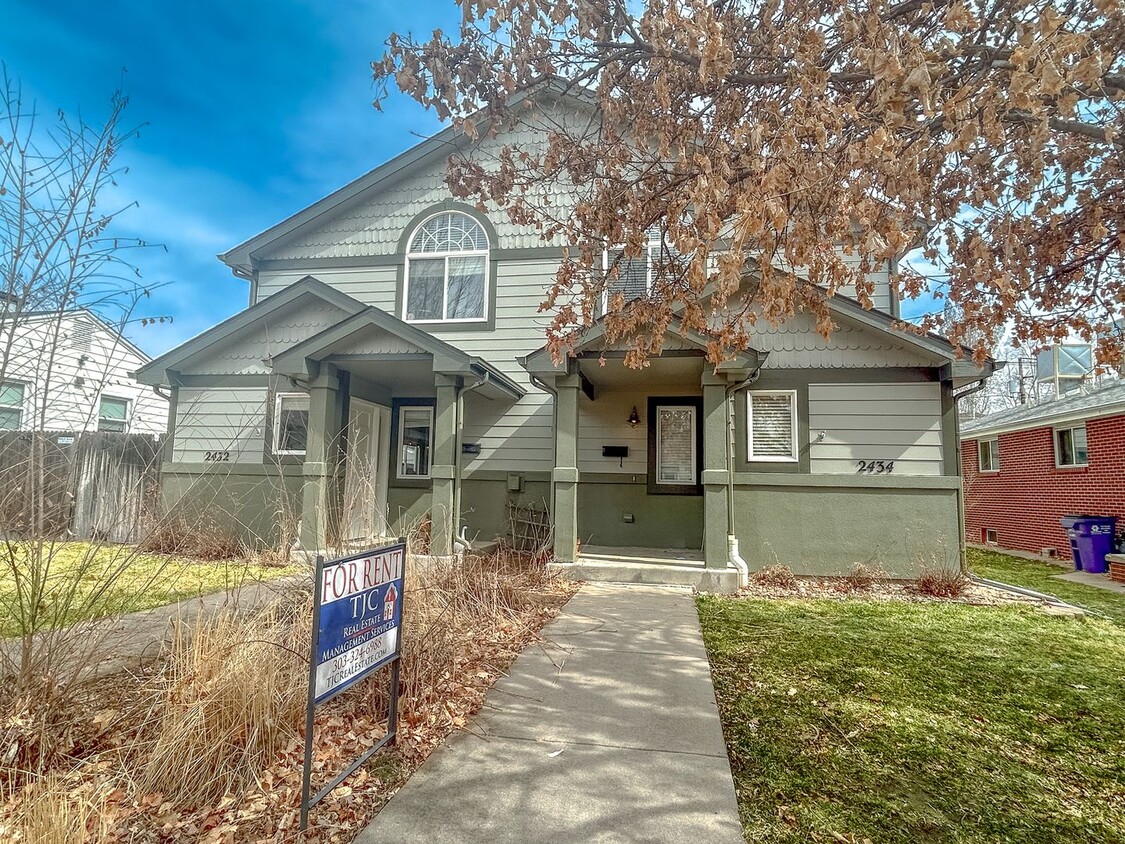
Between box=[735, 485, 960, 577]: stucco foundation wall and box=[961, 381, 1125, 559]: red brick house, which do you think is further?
box=[961, 381, 1125, 559]: red brick house

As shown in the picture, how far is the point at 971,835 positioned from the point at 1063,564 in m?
12.7

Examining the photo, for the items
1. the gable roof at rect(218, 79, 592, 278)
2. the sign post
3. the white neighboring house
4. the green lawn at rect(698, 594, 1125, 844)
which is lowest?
the green lawn at rect(698, 594, 1125, 844)

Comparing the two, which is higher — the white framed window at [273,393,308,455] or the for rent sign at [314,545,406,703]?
the white framed window at [273,393,308,455]

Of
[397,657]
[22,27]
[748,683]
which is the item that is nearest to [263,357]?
[22,27]

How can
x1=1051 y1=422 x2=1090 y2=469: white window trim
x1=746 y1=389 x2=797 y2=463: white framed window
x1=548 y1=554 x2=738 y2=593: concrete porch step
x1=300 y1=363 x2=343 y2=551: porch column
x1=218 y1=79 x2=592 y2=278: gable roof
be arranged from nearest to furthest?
1. x1=548 y1=554 x2=738 y2=593: concrete porch step
2. x1=300 y1=363 x2=343 y2=551: porch column
3. x1=746 y1=389 x2=797 y2=463: white framed window
4. x1=218 y1=79 x2=592 y2=278: gable roof
5. x1=1051 y1=422 x2=1090 y2=469: white window trim

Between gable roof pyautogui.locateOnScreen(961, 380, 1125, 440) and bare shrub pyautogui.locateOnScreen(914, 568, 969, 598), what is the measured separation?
622 centimetres

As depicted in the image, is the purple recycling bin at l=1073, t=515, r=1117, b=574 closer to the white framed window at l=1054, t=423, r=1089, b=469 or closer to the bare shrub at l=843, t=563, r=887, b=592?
the white framed window at l=1054, t=423, r=1089, b=469

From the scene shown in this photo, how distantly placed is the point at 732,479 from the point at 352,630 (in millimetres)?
6664

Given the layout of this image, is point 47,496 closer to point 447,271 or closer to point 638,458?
point 638,458

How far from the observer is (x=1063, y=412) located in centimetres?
1241

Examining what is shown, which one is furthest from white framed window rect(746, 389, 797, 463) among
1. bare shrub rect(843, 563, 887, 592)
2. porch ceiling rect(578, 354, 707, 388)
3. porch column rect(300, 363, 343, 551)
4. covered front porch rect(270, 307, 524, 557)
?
porch column rect(300, 363, 343, 551)

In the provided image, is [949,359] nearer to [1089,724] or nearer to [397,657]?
[1089,724]

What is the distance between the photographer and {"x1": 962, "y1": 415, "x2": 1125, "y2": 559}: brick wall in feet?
36.9

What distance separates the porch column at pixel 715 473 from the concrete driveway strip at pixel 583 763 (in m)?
2.87
